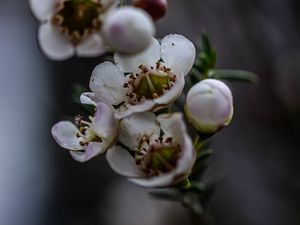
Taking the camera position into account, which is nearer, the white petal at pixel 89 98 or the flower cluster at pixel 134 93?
the flower cluster at pixel 134 93

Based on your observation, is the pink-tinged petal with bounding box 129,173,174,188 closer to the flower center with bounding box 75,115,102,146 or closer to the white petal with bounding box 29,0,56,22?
the flower center with bounding box 75,115,102,146

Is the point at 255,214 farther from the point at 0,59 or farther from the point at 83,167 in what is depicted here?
the point at 0,59

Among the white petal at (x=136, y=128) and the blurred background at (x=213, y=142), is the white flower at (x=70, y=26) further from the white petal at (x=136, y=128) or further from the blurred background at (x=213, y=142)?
the blurred background at (x=213, y=142)

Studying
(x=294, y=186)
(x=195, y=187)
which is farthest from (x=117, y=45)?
(x=294, y=186)

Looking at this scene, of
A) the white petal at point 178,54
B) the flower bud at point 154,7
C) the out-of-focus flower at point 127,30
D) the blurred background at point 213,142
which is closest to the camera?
the out-of-focus flower at point 127,30

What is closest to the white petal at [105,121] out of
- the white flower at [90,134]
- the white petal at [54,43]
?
the white flower at [90,134]

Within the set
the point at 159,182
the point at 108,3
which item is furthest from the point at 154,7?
the point at 159,182

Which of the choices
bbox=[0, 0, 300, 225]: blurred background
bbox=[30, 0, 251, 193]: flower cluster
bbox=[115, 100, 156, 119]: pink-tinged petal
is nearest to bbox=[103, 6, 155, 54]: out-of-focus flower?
bbox=[30, 0, 251, 193]: flower cluster
